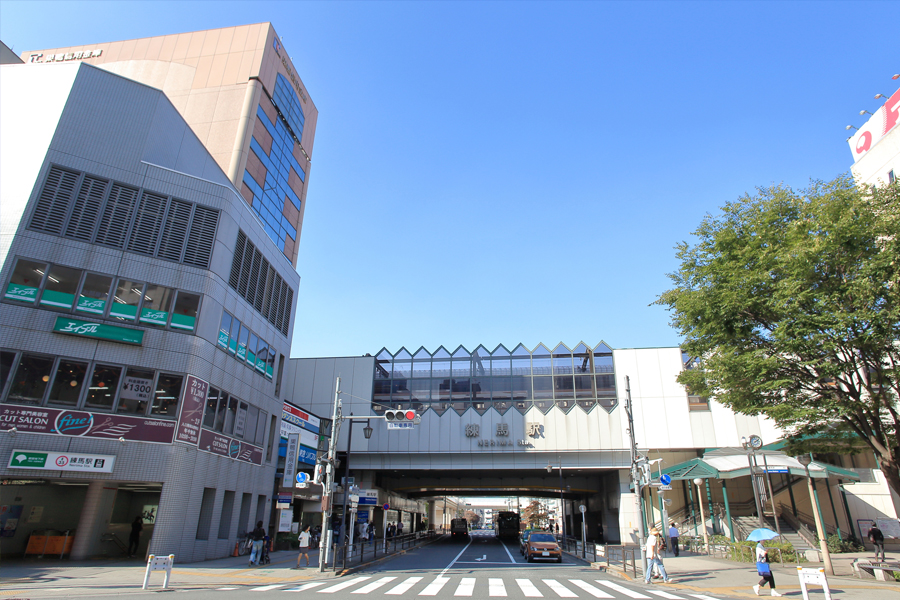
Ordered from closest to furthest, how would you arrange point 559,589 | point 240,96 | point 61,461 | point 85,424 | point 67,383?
point 559,589 < point 61,461 < point 85,424 < point 67,383 < point 240,96

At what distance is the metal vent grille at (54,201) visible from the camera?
20158mm

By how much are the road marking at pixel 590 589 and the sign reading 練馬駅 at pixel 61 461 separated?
57.3ft

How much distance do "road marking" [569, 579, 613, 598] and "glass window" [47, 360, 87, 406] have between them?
63.3ft

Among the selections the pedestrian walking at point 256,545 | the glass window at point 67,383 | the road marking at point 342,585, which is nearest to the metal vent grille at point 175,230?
the glass window at point 67,383

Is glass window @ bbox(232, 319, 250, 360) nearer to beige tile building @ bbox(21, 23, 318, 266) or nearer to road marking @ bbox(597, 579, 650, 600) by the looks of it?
beige tile building @ bbox(21, 23, 318, 266)

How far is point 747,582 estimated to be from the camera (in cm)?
1738

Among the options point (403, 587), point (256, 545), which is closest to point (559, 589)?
point (403, 587)

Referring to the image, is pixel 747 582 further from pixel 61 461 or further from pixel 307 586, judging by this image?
pixel 61 461

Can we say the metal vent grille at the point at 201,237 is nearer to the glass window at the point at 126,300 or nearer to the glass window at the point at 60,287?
the glass window at the point at 126,300

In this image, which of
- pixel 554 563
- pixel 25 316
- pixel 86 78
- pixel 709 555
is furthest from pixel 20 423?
pixel 709 555

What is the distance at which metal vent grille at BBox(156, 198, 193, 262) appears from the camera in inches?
890

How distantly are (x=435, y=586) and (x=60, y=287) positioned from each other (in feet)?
59.5

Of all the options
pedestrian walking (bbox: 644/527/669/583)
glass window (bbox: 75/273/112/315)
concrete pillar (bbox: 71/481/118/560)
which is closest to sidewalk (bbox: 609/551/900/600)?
pedestrian walking (bbox: 644/527/669/583)

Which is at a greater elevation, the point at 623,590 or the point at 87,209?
the point at 87,209
